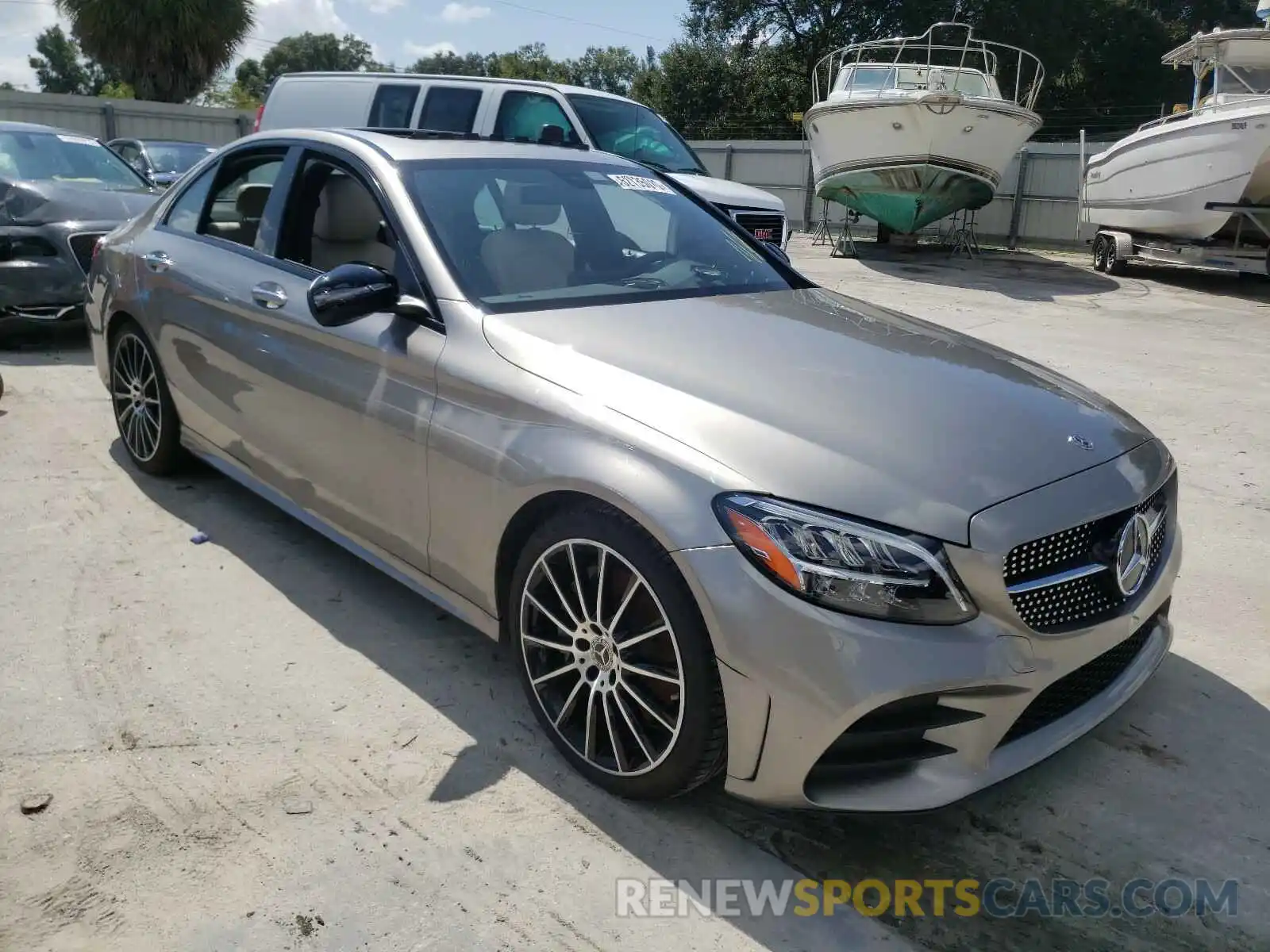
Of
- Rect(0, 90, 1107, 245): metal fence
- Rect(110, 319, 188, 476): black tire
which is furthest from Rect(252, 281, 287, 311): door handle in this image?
Rect(0, 90, 1107, 245): metal fence

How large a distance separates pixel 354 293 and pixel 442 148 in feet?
2.99

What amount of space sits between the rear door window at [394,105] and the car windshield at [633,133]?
1.51m

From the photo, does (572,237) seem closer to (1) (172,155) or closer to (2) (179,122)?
(1) (172,155)

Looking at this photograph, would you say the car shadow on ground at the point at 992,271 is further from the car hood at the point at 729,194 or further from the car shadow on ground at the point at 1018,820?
the car shadow on ground at the point at 1018,820

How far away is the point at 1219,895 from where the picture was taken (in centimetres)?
243

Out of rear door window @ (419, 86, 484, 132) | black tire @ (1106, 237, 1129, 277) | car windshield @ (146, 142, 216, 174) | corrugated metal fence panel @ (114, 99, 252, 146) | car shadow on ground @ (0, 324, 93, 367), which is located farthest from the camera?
corrugated metal fence panel @ (114, 99, 252, 146)

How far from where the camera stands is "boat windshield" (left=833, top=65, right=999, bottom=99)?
15.8 metres

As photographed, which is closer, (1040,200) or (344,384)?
(344,384)

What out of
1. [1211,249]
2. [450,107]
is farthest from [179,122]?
[1211,249]

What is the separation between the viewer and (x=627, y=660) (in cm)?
256

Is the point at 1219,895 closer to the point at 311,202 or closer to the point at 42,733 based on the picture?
the point at 42,733

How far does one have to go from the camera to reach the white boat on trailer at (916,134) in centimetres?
1516

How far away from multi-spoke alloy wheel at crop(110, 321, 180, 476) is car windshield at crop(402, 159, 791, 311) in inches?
74.9

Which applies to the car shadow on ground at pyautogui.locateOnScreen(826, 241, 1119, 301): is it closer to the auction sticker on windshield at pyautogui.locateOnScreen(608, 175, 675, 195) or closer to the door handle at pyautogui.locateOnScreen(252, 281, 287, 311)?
the auction sticker on windshield at pyautogui.locateOnScreen(608, 175, 675, 195)
